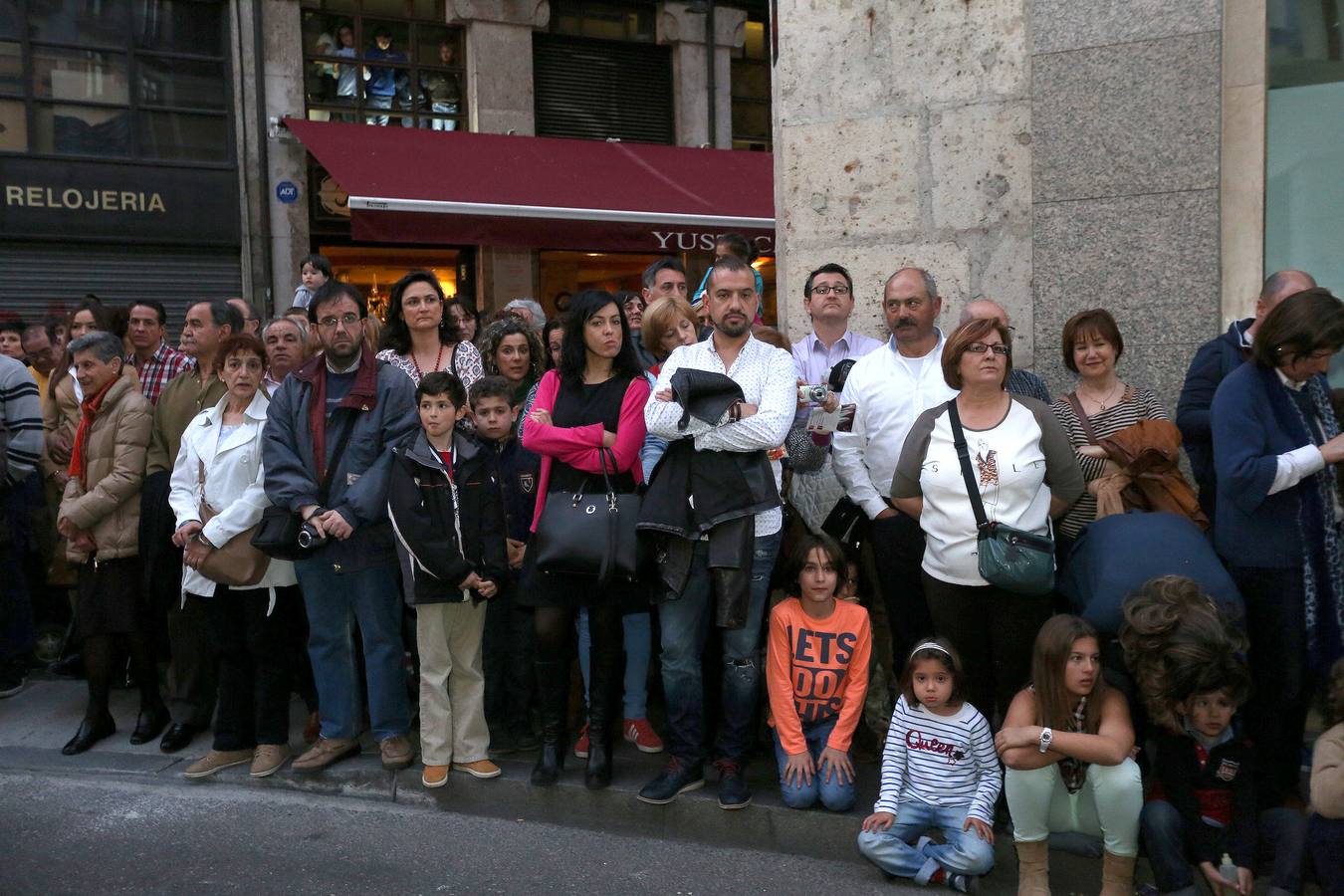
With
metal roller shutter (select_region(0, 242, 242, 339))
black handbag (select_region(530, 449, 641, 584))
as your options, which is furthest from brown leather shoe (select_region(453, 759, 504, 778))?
metal roller shutter (select_region(0, 242, 242, 339))

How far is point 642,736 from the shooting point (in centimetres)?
524

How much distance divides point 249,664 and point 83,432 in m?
1.50

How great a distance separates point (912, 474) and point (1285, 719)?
156 centimetres

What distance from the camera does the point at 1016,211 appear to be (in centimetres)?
583

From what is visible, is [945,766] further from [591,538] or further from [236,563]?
[236,563]

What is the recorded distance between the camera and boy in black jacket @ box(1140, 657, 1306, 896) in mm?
3908

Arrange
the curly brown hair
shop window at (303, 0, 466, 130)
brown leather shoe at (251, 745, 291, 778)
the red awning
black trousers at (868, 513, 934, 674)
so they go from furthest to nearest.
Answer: shop window at (303, 0, 466, 130) < the red awning < brown leather shoe at (251, 745, 291, 778) < black trousers at (868, 513, 934, 674) < the curly brown hair

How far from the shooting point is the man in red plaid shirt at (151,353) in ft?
21.3

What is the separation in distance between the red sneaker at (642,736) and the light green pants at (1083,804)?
1.65m

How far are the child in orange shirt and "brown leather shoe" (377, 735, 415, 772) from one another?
164 cm

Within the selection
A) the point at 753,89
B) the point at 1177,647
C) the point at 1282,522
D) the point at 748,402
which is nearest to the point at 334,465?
the point at 748,402

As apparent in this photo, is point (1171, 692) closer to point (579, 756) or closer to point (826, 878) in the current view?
point (826, 878)

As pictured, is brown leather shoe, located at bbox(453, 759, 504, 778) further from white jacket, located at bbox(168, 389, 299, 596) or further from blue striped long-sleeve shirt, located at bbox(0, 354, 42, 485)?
blue striped long-sleeve shirt, located at bbox(0, 354, 42, 485)

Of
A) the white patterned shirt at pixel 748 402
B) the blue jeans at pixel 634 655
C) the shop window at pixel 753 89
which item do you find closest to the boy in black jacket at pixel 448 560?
the blue jeans at pixel 634 655
